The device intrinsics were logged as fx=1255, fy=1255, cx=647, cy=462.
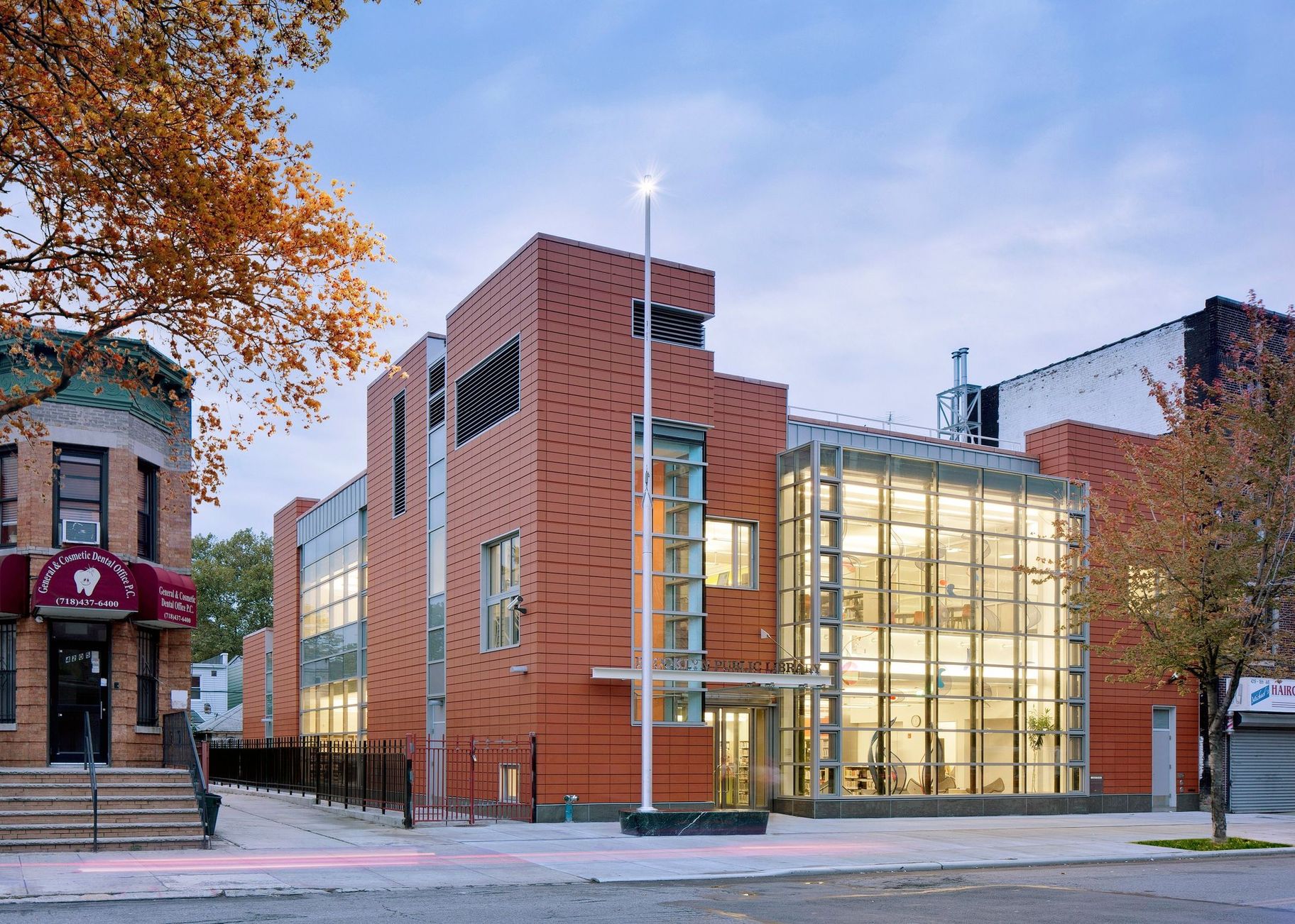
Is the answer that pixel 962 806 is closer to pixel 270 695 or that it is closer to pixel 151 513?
pixel 151 513

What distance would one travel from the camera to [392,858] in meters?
18.2

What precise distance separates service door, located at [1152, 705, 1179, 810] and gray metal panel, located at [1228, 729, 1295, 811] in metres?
1.79

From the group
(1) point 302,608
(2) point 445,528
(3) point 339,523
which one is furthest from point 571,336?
(1) point 302,608

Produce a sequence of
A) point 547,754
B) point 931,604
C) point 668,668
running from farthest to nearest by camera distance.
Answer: point 931,604 < point 668,668 < point 547,754

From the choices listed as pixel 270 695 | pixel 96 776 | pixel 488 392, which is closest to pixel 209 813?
pixel 96 776

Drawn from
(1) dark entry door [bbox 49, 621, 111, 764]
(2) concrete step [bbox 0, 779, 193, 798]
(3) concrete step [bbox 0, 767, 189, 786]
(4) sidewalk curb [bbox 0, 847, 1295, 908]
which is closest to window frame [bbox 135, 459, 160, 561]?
(1) dark entry door [bbox 49, 621, 111, 764]

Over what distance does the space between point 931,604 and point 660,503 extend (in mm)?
7155

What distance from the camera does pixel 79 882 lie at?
14500mm

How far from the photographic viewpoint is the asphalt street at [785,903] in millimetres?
12867

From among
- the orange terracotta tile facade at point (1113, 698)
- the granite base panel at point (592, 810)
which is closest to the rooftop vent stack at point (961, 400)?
the orange terracotta tile facade at point (1113, 698)

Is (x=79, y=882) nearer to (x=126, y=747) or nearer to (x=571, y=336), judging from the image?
(x=126, y=747)

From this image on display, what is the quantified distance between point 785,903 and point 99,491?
14724 mm

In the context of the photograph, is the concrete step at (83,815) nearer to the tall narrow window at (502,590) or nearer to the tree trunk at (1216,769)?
the tall narrow window at (502,590)

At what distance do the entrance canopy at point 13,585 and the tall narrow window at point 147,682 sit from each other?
2.29 meters
